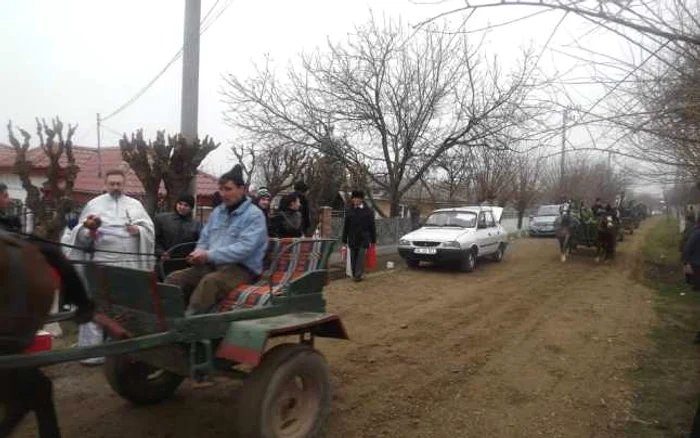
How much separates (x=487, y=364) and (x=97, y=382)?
3.99 meters

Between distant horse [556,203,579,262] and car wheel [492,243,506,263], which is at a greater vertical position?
distant horse [556,203,579,262]

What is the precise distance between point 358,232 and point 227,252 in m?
7.94

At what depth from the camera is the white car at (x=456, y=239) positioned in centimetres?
1390

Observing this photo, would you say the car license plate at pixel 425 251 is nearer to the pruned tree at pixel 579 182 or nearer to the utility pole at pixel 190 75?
the utility pole at pixel 190 75

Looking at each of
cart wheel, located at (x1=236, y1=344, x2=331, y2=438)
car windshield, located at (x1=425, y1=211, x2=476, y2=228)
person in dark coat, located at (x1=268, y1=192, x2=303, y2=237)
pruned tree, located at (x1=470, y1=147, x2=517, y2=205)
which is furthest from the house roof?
cart wheel, located at (x1=236, y1=344, x2=331, y2=438)

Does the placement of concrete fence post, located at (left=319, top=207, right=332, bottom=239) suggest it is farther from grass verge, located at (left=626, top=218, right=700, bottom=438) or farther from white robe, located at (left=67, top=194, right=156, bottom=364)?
white robe, located at (left=67, top=194, right=156, bottom=364)

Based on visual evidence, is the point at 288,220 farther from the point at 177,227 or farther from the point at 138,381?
the point at 138,381

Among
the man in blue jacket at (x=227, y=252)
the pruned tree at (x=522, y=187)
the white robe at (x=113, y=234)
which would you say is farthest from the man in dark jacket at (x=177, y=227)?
the pruned tree at (x=522, y=187)

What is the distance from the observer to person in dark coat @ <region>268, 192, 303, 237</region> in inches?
350

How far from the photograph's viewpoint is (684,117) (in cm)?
493

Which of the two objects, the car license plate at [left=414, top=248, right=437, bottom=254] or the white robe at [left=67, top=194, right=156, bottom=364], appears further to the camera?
the car license plate at [left=414, top=248, right=437, bottom=254]

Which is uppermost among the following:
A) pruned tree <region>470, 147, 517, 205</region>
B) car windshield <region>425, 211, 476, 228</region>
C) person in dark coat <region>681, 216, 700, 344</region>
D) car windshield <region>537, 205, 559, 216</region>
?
pruned tree <region>470, 147, 517, 205</region>

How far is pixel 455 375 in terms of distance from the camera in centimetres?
Result: 585

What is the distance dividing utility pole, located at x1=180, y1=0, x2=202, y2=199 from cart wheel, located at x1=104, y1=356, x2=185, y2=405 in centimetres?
497
